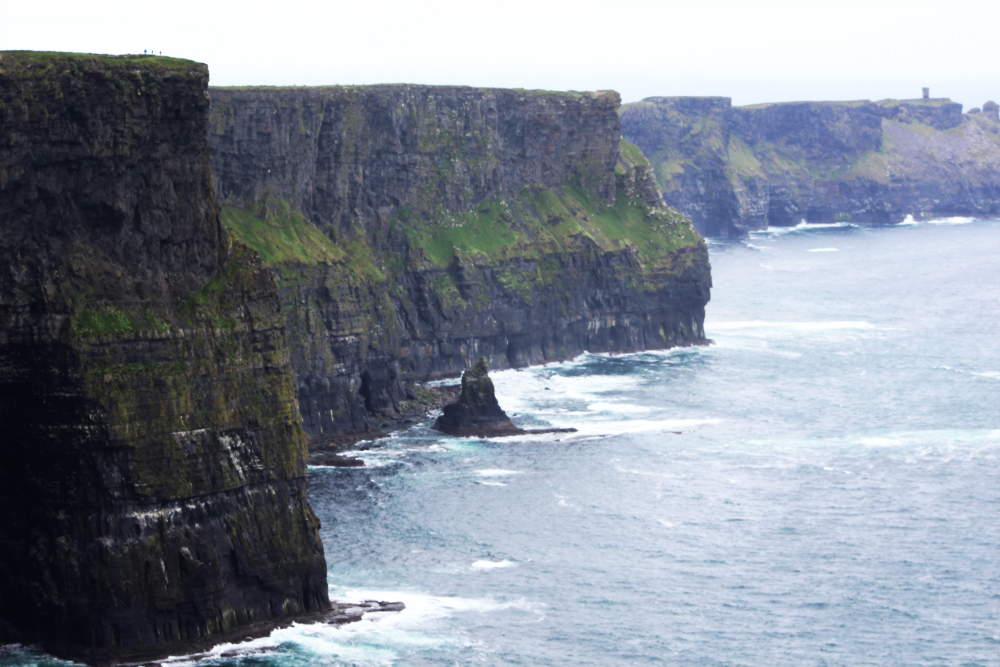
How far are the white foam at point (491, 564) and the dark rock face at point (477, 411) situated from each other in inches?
1393

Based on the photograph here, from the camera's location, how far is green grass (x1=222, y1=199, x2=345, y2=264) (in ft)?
435

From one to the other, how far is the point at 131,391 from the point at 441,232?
8955cm

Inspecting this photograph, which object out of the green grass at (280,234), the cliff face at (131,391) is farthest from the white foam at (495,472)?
the cliff face at (131,391)

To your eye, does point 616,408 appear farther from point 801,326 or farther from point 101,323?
point 101,323

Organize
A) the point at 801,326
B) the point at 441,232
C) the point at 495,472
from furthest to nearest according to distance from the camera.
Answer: the point at 801,326 → the point at 441,232 → the point at 495,472

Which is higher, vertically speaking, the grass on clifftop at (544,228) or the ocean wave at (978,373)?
the grass on clifftop at (544,228)

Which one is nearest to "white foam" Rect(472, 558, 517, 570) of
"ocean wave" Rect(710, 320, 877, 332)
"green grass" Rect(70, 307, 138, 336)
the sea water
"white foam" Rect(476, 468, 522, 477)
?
the sea water

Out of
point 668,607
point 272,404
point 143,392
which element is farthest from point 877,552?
point 143,392

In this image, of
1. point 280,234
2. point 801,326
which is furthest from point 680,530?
point 801,326

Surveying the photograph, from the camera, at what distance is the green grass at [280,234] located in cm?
13262

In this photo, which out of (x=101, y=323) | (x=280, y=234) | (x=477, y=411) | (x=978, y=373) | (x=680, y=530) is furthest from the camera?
(x=978, y=373)

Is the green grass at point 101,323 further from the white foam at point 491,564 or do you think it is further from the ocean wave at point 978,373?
the ocean wave at point 978,373

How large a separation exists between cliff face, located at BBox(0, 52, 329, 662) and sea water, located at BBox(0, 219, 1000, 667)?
3519mm

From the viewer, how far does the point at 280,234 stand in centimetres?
13612
